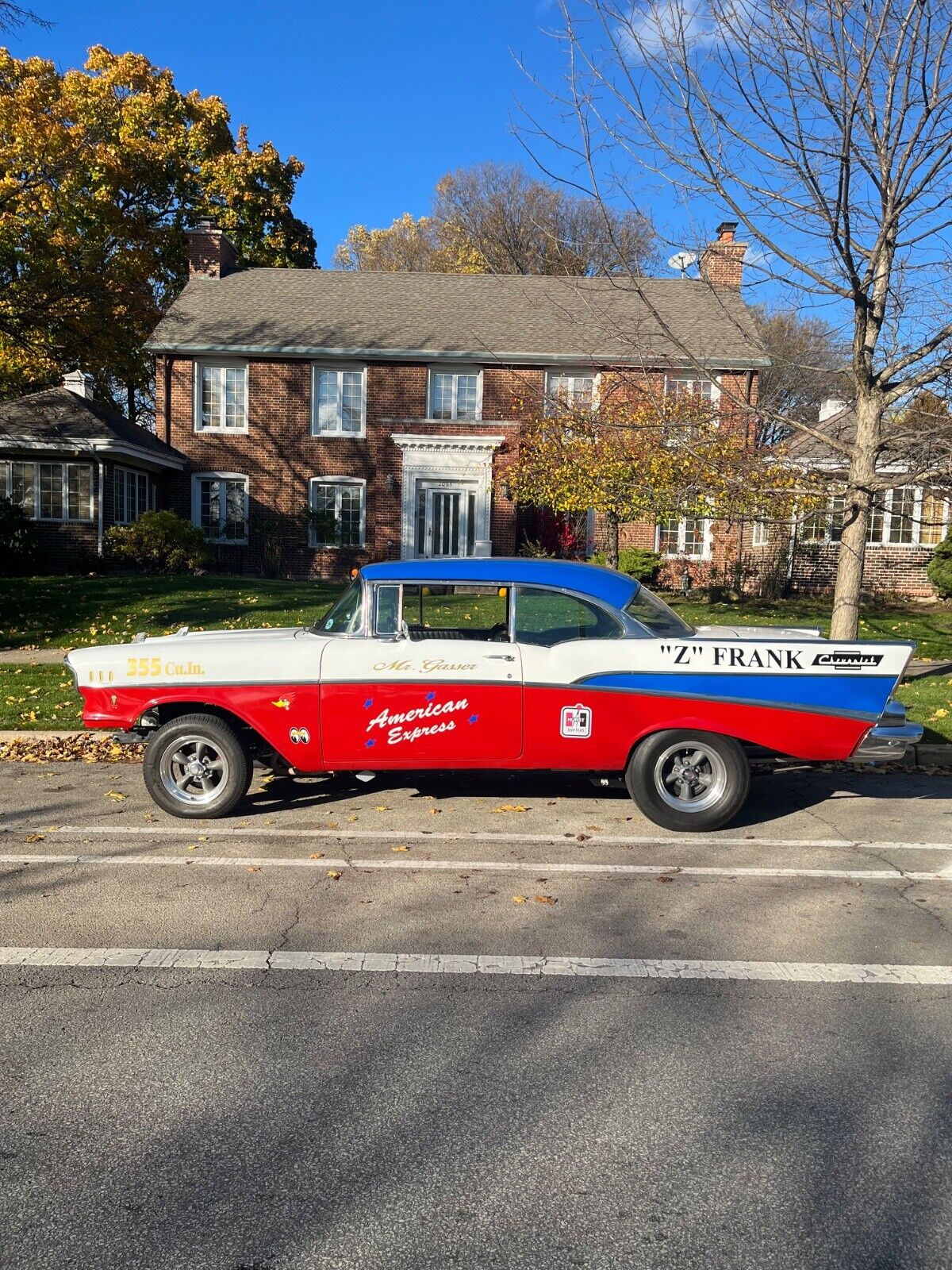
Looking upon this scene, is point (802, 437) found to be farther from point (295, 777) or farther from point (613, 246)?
point (295, 777)

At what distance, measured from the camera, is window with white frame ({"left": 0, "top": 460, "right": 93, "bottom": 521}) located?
2459cm

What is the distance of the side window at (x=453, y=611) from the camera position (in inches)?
270

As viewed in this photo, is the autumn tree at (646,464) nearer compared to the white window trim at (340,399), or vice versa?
the autumn tree at (646,464)

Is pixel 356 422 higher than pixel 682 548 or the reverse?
higher

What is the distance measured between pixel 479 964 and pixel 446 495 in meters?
22.5

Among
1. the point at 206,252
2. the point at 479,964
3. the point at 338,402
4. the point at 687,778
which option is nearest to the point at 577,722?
the point at 687,778

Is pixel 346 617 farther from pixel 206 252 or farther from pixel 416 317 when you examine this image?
pixel 206 252

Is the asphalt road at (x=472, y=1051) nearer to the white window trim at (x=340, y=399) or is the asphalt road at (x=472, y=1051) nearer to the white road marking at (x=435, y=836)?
the white road marking at (x=435, y=836)

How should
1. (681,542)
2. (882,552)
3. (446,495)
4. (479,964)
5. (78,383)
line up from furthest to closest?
(78,383) → (446,495) → (681,542) → (882,552) → (479,964)

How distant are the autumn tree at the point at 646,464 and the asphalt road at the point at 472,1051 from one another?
538 cm

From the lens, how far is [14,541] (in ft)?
76.7

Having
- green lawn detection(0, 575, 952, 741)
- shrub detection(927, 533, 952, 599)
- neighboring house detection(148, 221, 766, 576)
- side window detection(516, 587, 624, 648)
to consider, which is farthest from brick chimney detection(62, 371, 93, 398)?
side window detection(516, 587, 624, 648)

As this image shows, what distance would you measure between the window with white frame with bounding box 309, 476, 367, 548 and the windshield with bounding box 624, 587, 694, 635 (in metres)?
19.8

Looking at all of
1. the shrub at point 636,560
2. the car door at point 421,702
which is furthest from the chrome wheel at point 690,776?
the shrub at point 636,560
